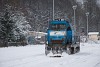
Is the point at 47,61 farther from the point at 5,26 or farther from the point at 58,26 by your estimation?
the point at 5,26

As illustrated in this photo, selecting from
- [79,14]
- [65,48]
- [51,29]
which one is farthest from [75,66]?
[79,14]

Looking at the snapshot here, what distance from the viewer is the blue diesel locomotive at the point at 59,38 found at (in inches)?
978

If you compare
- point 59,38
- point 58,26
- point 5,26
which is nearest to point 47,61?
point 59,38

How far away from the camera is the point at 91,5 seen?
522 feet

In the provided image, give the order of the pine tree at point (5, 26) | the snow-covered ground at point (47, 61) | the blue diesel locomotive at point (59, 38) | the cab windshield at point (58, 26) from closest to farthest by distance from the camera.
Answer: the snow-covered ground at point (47, 61), the blue diesel locomotive at point (59, 38), the cab windshield at point (58, 26), the pine tree at point (5, 26)

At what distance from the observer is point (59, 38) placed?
25.4 m

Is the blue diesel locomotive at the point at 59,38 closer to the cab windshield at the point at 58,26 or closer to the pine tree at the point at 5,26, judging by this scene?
the cab windshield at the point at 58,26

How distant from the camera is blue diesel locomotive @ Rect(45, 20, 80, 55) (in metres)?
24.8

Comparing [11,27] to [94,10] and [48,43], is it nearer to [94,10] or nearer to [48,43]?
[48,43]

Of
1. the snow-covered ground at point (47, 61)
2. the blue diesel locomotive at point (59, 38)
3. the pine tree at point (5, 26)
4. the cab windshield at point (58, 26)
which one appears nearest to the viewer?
the snow-covered ground at point (47, 61)

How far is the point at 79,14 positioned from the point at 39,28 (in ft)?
145

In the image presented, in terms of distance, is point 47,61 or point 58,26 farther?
point 58,26

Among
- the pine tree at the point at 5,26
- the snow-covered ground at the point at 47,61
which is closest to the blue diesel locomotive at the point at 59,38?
the snow-covered ground at the point at 47,61

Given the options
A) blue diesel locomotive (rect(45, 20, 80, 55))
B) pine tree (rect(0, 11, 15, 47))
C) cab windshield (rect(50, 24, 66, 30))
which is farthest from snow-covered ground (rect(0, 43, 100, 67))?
pine tree (rect(0, 11, 15, 47))
